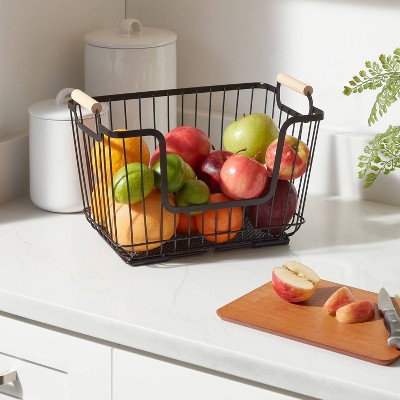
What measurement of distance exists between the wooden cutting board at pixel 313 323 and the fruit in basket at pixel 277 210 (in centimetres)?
18

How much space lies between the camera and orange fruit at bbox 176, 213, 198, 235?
4.58 ft

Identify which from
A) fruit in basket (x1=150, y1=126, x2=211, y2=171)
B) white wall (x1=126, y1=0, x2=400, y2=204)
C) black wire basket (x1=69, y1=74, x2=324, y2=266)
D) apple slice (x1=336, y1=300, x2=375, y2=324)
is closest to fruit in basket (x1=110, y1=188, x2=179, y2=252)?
black wire basket (x1=69, y1=74, x2=324, y2=266)

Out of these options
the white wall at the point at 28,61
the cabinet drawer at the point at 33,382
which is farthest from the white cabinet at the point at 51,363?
the white wall at the point at 28,61

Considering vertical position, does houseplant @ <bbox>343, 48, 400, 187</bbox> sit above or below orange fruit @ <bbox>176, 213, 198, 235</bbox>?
above

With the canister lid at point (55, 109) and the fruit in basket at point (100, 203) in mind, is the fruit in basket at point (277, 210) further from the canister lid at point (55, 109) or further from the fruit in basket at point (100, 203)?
the canister lid at point (55, 109)

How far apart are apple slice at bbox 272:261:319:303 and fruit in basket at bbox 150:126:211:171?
10.7 inches

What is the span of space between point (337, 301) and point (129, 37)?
2.41 ft

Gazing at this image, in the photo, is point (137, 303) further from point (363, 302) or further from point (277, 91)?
point (277, 91)

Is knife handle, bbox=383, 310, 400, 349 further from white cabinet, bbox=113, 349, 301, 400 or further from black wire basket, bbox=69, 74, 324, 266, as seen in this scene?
black wire basket, bbox=69, 74, 324, 266

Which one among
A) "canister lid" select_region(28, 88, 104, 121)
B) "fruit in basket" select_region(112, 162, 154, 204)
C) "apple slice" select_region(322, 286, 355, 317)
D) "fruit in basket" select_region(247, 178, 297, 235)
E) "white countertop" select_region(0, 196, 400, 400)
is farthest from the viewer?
"canister lid" select_region(28, 88, 104, 121)

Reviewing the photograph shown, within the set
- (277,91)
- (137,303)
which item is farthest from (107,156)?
(277,91)

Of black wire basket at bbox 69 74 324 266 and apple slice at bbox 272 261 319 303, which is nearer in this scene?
apple slice at bbox 272 261 319 303

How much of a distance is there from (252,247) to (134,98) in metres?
0.33

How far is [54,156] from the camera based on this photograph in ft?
5.05
